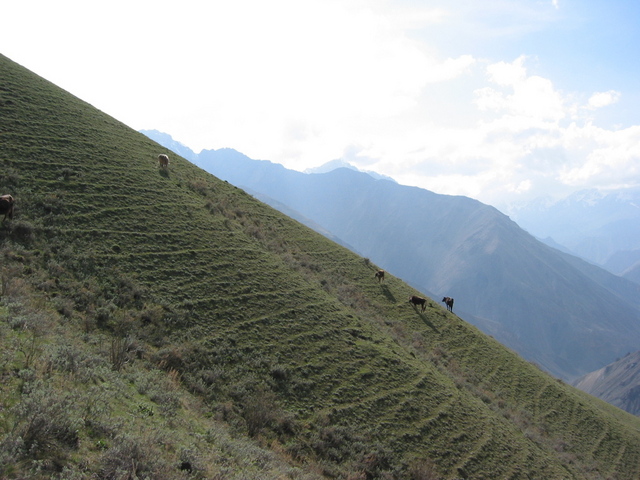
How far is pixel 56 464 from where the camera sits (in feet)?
19.9

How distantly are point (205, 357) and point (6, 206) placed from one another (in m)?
12.3

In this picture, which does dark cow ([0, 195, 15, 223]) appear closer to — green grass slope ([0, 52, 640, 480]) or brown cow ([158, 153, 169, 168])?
green grass slope ([0, 52, 640, 480])

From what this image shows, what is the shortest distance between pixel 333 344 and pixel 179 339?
26.1ft

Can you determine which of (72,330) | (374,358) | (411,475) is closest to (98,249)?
(72,330)

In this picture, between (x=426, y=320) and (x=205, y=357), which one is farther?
(x=426, y=320)

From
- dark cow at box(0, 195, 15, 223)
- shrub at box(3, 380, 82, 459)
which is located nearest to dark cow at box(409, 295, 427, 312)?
dark cow at box(0, 195, 15, 223)

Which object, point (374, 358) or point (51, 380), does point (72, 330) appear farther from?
point (374, 358)

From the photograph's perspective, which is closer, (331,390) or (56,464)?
(56,464)

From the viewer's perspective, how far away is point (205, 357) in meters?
14.9

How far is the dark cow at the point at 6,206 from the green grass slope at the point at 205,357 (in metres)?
0.86

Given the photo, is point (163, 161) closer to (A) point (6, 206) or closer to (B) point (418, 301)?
(A) point (6, 206)

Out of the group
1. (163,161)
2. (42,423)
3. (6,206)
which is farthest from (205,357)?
(163,161)

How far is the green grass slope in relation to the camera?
8.12m

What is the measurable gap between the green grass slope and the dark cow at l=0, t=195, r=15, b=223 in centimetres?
86
